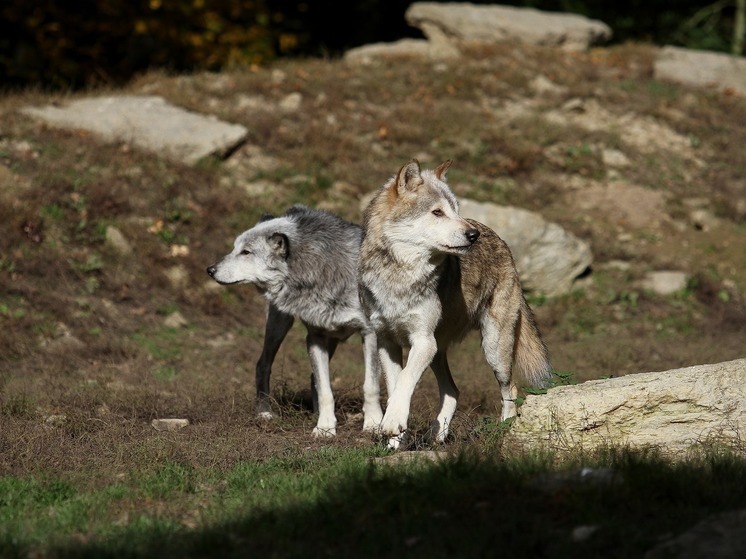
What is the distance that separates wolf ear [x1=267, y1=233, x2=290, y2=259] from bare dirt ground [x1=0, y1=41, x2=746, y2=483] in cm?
147

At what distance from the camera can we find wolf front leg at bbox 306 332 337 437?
8.31m

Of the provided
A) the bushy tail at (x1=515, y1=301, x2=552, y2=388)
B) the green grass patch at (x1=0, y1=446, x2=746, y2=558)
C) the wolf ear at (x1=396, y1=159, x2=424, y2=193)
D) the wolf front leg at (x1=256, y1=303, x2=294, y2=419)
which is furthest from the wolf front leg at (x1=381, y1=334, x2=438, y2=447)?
the wolf front leg at (x1=256, y1=303, x2=294, y2=419)

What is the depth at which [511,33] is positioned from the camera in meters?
22.9

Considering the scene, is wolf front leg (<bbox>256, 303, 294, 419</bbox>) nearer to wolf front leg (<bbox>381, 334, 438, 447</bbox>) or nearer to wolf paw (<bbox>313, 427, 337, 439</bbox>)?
wolf paw (<bbox>313, 427, 337, 439</bbox>)

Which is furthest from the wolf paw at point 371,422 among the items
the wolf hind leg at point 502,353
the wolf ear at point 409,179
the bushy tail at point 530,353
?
the wolf ear at point 409,179

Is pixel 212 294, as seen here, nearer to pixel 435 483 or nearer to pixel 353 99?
pixel 353 99

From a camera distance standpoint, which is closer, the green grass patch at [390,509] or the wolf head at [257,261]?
the green grass patch at [390,509]

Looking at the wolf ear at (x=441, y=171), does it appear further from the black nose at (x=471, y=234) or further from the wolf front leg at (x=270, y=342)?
the wolf front leg at (x=270, y=342)

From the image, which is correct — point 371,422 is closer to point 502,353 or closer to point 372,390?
point 372,390

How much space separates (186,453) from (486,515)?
2.66 metres

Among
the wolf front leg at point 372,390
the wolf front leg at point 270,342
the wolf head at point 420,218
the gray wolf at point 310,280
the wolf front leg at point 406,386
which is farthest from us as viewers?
the wolf front leg at point 270,342

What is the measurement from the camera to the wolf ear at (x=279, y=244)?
8633 millimetres

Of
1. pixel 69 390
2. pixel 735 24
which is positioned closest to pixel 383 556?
pixel 69 390

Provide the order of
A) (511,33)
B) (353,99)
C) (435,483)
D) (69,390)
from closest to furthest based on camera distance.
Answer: (435,483) → (69,390) → (353,99) → (511,33)
